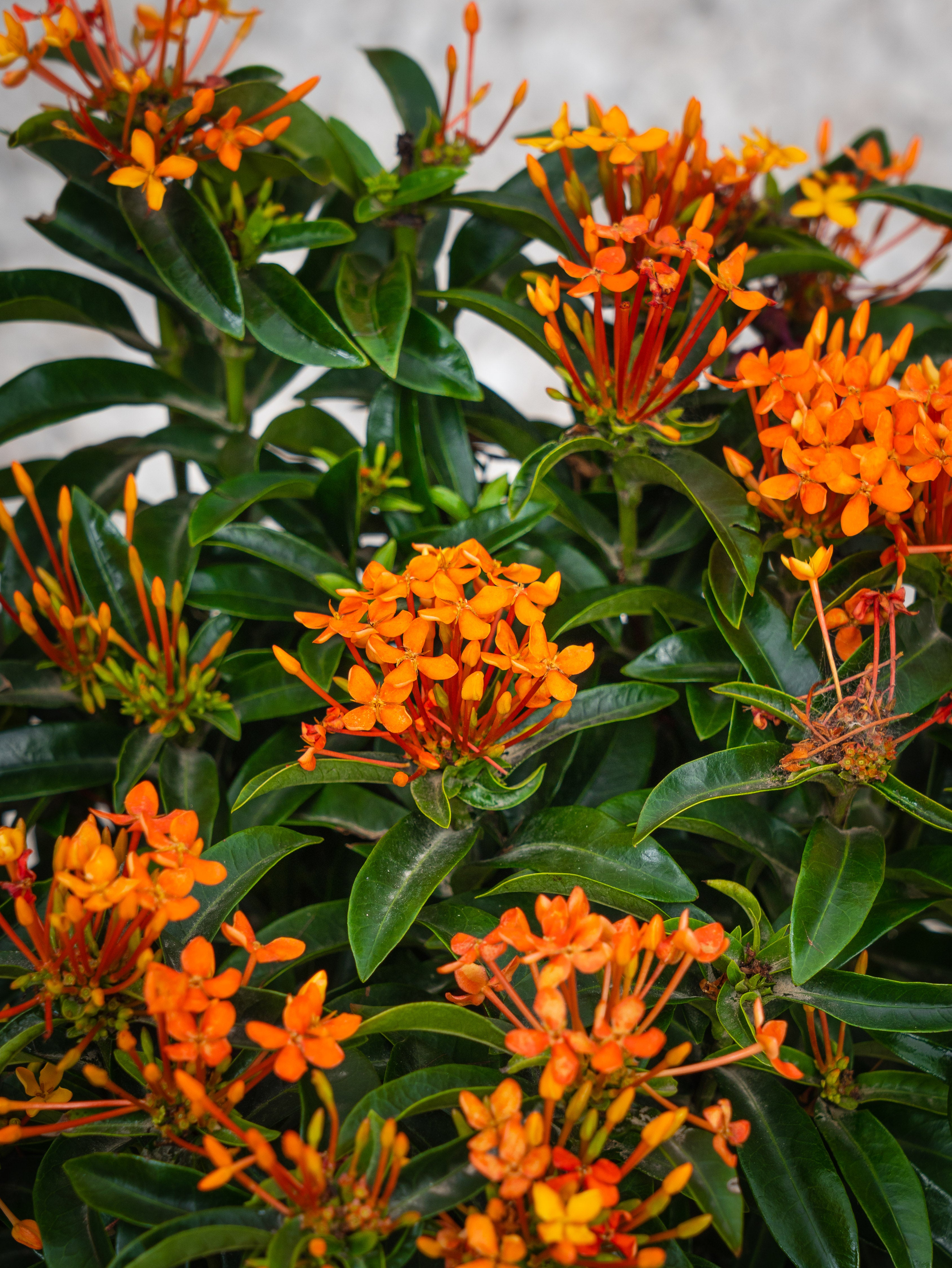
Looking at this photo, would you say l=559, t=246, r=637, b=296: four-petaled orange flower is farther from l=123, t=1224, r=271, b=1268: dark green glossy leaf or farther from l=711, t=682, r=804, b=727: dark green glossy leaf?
l=123, t=1224, r=271, b=1268: dark green glossy leaf

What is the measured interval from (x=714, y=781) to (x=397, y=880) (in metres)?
0.17

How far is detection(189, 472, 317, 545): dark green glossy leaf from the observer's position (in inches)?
26.2

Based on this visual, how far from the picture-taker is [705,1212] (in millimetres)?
445

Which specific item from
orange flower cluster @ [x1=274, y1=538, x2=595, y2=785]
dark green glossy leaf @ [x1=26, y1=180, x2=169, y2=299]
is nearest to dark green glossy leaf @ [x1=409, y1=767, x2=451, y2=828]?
orange flower cluster @ [x1=274, y1=538, x2=595, y2=785]

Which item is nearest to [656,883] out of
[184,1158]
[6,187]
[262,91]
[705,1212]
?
[705,1212]

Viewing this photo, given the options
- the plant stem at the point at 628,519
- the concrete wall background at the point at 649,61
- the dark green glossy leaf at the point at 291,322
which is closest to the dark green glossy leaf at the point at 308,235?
the dark green glossy leaf at the point at 291,322

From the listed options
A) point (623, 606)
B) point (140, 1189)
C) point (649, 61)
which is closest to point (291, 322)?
point (623, 606)

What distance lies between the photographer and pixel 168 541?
744 millimetres

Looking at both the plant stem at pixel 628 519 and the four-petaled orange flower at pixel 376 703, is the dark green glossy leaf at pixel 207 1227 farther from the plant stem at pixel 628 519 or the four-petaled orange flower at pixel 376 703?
the plant stem at pixel 628 519

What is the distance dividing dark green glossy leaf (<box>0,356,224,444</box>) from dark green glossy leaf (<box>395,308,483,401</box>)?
0.20 meters

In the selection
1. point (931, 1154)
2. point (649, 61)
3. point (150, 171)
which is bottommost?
point (931, 1154)

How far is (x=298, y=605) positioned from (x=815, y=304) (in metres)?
0.52

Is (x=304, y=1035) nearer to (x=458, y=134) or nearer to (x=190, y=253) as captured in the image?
(x=190, y=253)

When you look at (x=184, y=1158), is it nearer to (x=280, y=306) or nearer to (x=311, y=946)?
(x=311, y=946)
